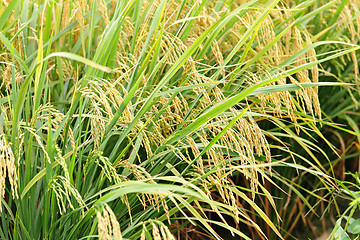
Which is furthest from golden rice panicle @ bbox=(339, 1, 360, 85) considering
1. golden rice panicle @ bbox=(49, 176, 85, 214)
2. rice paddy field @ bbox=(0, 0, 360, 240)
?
golden rice panicle @ bbox=(49, 176, 85, 214)

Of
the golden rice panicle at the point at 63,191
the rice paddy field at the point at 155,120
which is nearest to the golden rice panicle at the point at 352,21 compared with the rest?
the rice paddy field at the point at 155,120

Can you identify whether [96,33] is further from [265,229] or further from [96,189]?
[265,229]

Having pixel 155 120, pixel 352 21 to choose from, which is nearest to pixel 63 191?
pixel 155 120

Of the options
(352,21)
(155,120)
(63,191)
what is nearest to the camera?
(63,191)

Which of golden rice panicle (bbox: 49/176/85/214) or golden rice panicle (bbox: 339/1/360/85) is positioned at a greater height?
golden rice panicle (bbox: 339/1/360/85)

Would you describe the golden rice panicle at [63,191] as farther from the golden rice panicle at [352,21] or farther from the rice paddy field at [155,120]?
the golden rice panicle at [352,21]

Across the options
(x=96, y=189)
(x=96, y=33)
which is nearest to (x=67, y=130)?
→ (x=96, y=189)

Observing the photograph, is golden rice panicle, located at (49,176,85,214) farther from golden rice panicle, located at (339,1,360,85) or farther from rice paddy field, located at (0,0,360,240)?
golden rice panicle, located at (339,1,360,85)

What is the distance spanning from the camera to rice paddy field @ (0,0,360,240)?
1146 millimetres

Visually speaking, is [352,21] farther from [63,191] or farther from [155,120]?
[63,191]

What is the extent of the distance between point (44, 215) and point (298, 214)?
4.13 ft

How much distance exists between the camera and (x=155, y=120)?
1.36 m

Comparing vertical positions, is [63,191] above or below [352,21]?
below

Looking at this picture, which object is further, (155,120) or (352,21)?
(352,21)
